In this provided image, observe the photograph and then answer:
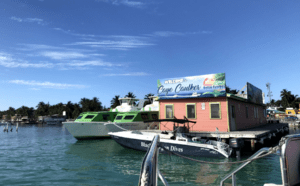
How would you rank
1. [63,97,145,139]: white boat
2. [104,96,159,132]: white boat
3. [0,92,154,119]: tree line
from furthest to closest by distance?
[0,92,154,119]: tree line → [104,96,159,132]: white boat → [63,97,145,139]: white boat

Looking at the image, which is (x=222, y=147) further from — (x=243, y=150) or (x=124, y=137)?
(x=124, y=137)

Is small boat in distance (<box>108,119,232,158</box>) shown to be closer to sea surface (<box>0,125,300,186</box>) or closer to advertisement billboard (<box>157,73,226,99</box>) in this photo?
sea surface (<box>0,125,300,186</box>)

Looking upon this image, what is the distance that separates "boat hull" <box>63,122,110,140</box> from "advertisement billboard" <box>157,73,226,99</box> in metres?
10.1

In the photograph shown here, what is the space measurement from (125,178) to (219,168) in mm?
5072

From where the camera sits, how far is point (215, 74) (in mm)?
17906

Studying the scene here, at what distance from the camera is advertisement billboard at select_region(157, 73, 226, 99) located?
1764cm

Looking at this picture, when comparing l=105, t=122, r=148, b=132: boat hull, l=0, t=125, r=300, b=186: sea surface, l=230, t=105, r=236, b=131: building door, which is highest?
l=230, t=105, r=236, b=131: building door

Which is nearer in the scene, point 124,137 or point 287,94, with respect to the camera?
point 124,137

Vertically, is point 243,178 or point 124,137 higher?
point 124,137

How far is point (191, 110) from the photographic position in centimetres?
1870

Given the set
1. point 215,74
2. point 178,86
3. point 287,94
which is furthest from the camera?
point 287,94

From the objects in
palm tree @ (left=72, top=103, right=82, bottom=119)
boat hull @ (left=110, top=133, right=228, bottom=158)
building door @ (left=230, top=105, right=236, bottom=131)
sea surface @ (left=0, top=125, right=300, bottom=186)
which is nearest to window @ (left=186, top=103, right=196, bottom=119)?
building door @ (left=230, top=105, right=236, bottom=131)

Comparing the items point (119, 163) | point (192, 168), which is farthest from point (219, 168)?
point (119, 163)

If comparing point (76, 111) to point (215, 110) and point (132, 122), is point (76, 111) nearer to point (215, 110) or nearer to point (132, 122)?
point (132, 122)
